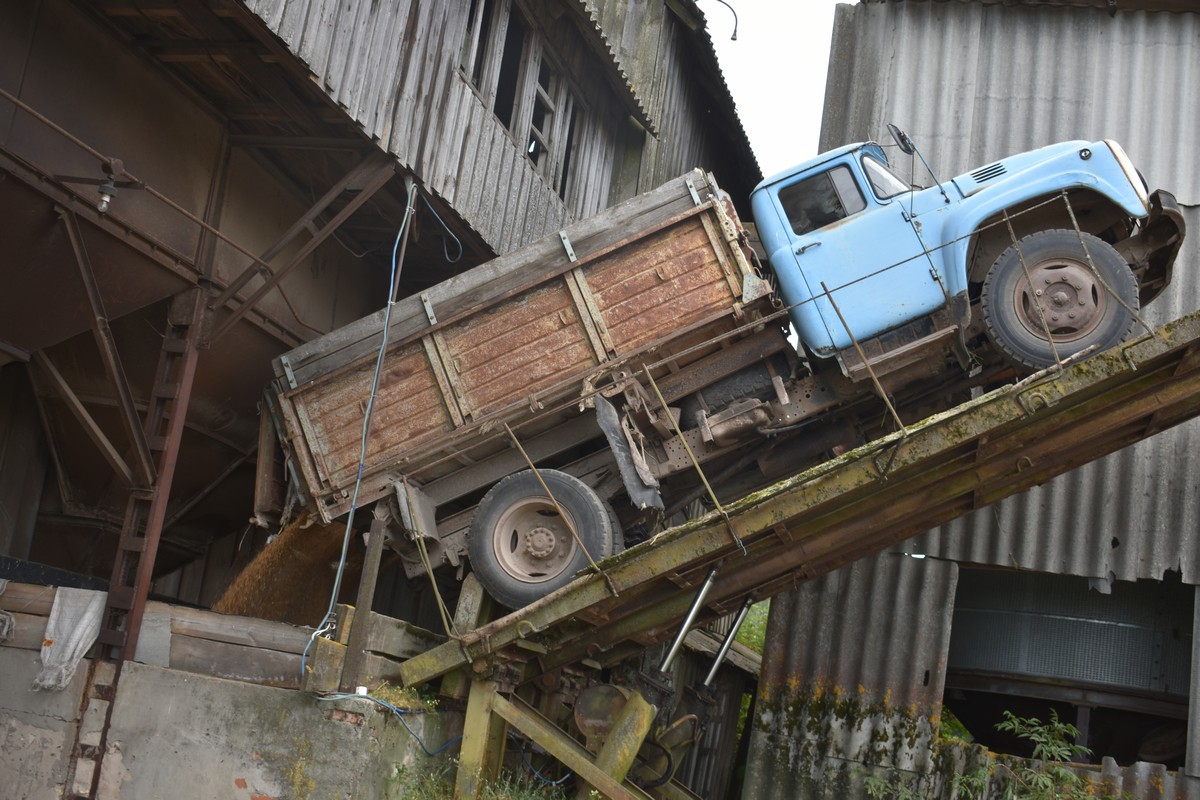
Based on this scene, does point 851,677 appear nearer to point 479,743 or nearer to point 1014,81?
point 479,743

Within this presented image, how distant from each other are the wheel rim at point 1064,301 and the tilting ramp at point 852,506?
0.57 meters

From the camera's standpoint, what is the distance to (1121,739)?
989 centimetres

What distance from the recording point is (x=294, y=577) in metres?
9.08

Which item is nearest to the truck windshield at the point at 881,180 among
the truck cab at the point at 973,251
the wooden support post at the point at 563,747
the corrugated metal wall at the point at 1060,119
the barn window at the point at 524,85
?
the truck cab at the point at 973,251

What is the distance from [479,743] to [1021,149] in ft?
24.0

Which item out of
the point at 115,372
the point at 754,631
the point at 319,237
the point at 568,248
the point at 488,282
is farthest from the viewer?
the point at 754,631

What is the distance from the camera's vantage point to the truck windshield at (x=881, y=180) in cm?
809

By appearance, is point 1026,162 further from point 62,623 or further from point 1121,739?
point 62,623

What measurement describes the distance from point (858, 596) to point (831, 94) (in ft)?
16.4

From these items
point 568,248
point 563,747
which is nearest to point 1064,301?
point 568,248

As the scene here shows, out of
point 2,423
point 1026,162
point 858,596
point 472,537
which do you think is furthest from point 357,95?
point 858,596

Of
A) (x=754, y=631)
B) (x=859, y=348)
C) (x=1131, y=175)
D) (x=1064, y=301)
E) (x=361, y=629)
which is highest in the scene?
(x=1131, y=175)

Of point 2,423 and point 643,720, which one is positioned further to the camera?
point 2,423

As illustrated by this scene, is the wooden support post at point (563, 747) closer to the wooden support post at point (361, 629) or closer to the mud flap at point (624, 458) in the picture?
the wooden support post at point (361, 629)
